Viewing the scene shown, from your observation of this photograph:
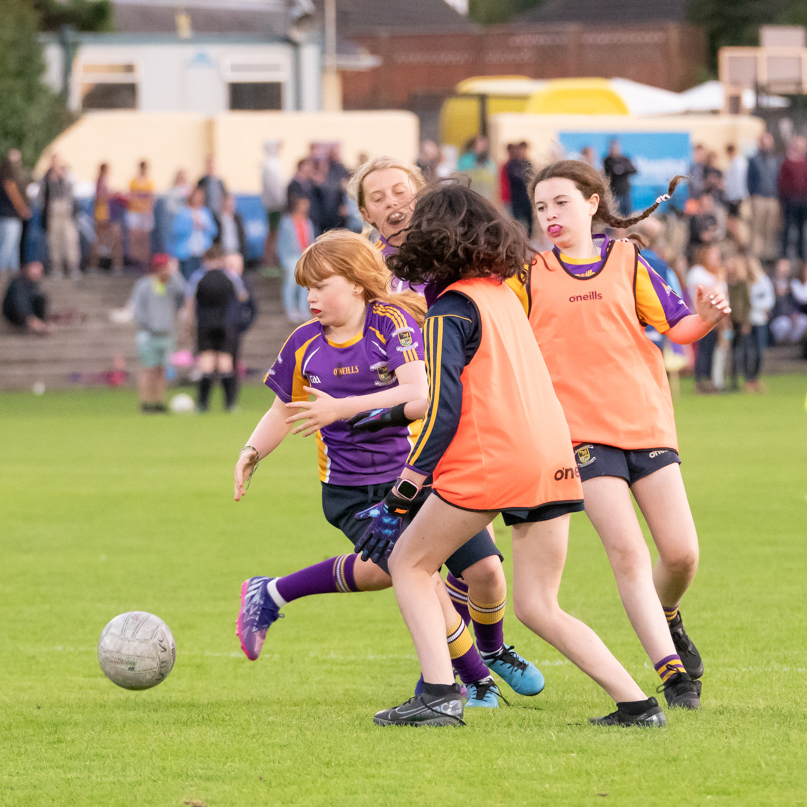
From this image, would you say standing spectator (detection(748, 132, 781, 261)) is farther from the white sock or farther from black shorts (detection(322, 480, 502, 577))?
black shorts (detection(322, 480, 502, 577))

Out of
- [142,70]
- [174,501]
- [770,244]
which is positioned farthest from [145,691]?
[142,70]

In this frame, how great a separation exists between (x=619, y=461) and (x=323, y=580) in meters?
1.33

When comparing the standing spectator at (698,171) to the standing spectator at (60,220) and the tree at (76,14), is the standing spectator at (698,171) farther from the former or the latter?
the tree at (76,14)

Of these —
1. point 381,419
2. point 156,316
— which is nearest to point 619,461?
point 381,419

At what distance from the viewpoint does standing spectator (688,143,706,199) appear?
27013mm

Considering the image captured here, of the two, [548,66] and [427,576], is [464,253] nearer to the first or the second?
[427,576]

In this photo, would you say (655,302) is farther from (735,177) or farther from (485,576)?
(735,177)

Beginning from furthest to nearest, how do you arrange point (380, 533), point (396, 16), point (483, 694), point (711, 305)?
point (396, 16) < point (483, 694) < point (711, 305) < point (380, 533)

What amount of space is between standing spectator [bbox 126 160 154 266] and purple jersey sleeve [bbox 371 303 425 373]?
21.7m

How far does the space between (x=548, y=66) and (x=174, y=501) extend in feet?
145

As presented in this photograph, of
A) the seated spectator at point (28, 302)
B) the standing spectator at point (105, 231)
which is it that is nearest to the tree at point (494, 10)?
the standing spectator at point (105, 231)

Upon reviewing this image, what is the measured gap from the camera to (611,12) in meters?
70.9

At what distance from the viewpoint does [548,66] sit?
54188 mm

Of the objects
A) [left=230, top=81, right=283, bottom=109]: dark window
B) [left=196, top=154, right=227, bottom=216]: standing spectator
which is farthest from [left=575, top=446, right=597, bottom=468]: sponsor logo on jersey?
[left=230, top=81, right=283, bottom=109]: dark window
